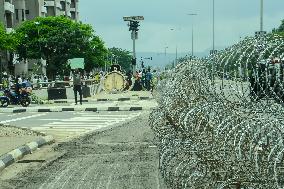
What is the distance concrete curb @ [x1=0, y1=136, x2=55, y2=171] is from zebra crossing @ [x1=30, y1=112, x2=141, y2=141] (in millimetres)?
1017

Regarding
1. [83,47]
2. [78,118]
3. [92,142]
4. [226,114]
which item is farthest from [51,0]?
[226,114]

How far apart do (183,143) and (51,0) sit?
110 meters

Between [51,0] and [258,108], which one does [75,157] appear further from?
[51,0]

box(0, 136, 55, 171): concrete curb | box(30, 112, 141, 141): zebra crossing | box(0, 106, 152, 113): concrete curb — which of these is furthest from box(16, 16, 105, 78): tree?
box(0, 136, 55, 171): concrete curb

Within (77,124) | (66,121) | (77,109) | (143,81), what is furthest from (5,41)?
(77,124)

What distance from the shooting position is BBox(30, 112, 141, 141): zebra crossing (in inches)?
707

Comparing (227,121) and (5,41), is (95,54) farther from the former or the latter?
(227,121)

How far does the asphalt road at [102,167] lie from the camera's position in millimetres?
9367

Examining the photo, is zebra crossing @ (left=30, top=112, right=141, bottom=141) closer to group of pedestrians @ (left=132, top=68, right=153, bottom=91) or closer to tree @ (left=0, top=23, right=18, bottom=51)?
group of pedestrians @ (left=132, top=68, right=153, bottom=91)

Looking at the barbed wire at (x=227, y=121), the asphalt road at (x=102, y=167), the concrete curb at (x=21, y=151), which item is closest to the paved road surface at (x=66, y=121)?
the concrete curb at (x=21, y=151)

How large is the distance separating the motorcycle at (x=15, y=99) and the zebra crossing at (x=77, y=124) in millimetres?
6861

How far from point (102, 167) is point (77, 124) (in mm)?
10285

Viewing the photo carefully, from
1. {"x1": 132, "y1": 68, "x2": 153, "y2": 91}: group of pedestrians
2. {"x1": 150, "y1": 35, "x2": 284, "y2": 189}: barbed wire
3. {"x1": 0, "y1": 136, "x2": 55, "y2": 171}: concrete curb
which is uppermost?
{"x1": 150, "y1": 35, "x2": 284, "y2": 189}: barbed wire

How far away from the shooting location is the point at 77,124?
21172 mm
